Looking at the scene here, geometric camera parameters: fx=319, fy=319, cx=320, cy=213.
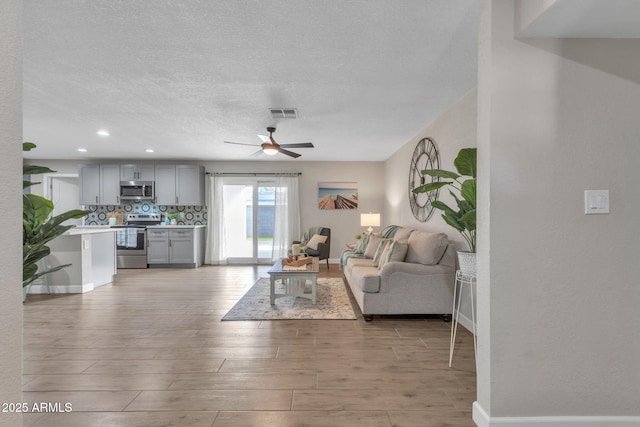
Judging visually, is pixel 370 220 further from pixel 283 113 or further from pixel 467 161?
pixel 467 161

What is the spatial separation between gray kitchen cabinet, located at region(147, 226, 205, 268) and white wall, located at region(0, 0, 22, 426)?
635 cm

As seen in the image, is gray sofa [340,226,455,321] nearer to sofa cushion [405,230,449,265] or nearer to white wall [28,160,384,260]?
sofa cushion [405,230,449,265]

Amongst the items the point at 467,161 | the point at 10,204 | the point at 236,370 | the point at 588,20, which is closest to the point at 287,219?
the point at 236,370

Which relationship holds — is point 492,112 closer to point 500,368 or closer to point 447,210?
point 447,210

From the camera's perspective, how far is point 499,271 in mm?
1716

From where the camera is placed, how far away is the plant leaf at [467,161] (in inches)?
83.8

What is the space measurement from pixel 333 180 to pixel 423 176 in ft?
10.3

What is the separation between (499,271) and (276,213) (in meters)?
6.12

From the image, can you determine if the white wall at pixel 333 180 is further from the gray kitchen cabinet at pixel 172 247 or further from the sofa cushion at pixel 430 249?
the sofa cushion at pixel 430 249

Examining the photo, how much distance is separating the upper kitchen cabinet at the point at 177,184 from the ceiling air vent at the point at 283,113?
12.6 ft

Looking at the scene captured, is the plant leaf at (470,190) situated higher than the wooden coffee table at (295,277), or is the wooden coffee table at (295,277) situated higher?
the plant leaf at (470,190)

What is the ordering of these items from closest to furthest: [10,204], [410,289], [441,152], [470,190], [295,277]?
1. [10,204]
2. [470,190]
3. [410,289]
4. [295,277]
5. [441,152]

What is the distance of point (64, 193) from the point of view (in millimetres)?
7688

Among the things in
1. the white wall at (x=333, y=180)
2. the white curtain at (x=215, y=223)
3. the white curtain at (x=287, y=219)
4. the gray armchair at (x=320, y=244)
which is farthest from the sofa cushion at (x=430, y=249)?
the white curtain at (x=215, y=223)
